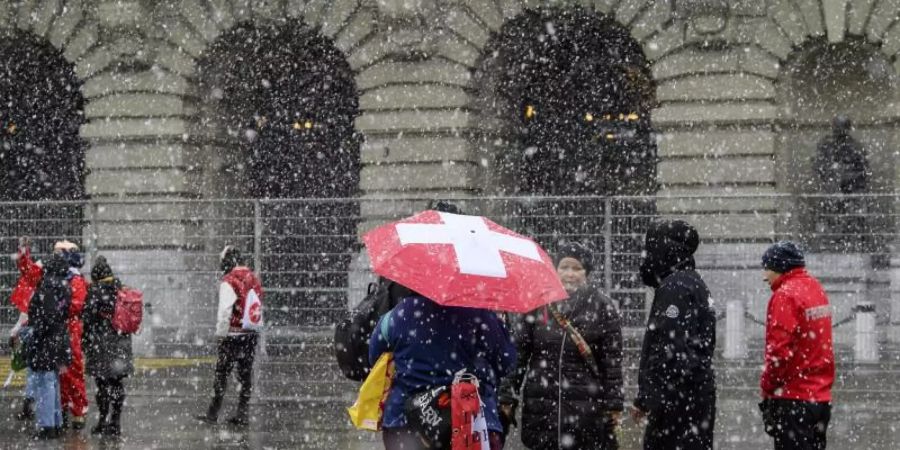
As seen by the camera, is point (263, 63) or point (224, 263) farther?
point (263, 63)

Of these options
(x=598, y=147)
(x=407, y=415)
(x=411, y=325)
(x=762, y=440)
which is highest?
(x=598, y=147)

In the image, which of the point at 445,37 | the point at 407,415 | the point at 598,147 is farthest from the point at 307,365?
the point at 598,147

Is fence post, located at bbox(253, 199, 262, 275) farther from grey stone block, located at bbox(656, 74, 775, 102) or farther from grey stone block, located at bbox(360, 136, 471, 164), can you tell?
grey stone block, located at bbox(656, 74, 775, 102)

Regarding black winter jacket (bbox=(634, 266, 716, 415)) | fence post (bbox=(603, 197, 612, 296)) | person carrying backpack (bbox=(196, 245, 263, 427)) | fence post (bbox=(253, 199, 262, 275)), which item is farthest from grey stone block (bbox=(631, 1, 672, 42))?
black winter jacket (bbox=(634, 266, 716, 415))

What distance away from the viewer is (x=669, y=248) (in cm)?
823

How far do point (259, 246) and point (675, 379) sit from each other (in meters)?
8.68

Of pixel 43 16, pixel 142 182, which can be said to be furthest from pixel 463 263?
pixel 43 16

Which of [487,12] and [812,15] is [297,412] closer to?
[487,12]

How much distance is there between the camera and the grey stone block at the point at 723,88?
70.7 ft

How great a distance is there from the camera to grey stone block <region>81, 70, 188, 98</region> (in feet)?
77.9

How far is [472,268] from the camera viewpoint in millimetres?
6660

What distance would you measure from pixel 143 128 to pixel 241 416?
36.9 feet

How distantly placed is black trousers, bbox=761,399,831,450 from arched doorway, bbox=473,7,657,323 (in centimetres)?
1456

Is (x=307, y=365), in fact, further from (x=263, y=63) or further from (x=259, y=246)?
(x=263, y=63)
